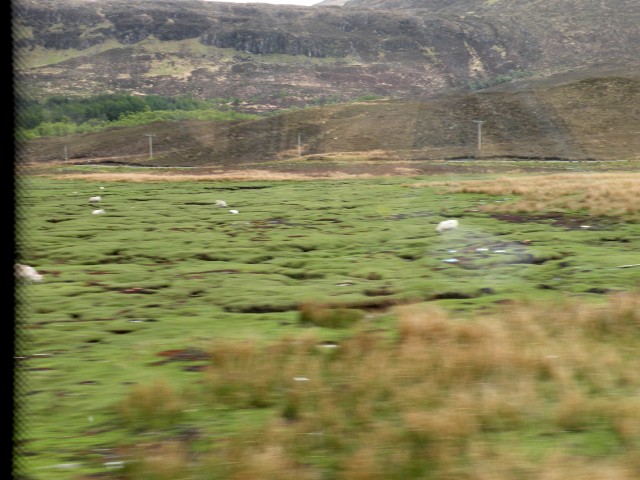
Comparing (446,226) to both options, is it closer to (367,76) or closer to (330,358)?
(330,358)

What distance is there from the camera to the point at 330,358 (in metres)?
6.59

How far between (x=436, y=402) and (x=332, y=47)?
171541 mm

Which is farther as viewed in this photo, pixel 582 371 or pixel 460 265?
pixel 460 265

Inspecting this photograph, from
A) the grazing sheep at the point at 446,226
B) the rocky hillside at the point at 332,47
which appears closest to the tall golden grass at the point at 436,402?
the grazing sheep at the point at 446,226

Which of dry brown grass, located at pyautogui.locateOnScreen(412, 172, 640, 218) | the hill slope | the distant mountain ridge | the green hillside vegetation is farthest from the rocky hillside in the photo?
dry brown grass, located at pyautogui.locateOnScreen(412, 172, 640, 218)

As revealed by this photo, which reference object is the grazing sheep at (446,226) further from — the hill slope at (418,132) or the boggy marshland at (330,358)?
the hill slope at (418,132)

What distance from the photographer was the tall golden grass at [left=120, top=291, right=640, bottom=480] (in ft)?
13.9

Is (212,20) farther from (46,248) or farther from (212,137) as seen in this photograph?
(46,248)

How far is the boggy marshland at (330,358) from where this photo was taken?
14.6 ft

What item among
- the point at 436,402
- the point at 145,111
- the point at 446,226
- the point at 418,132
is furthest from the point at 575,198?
the point at 145,111

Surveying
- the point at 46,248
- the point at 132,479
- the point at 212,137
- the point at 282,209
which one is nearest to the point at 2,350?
Result: the point at 132,479

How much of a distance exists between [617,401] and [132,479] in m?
3.39

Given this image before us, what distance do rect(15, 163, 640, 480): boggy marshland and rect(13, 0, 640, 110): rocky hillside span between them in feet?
386

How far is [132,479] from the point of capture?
13.5ft
